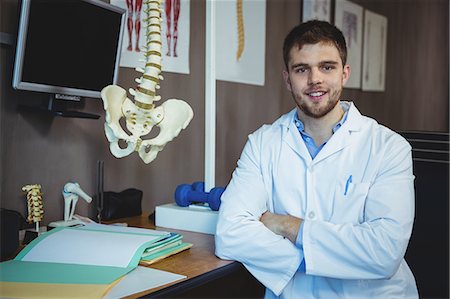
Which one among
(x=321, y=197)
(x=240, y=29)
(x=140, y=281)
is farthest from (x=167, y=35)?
(x=140, y=281)

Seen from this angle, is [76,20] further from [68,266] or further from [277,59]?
[277,59]

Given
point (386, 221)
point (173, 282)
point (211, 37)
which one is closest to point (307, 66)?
point (211, 37)

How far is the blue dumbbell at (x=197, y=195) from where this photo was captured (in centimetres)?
189

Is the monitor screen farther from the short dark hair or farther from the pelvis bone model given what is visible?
the short dark hair

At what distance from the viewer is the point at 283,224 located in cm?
166

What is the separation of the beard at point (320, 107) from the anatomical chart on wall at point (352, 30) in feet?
6.75

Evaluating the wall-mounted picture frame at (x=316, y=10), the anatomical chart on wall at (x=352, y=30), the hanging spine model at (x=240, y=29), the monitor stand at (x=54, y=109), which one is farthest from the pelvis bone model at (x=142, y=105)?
the anatomical chart on wall at (x=352, y=30)

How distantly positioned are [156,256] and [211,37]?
3.00 feet

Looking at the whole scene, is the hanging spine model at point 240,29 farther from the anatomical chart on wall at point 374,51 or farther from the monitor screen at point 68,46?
the anatomical chart on wall at point 374,51

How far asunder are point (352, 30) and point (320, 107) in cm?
234

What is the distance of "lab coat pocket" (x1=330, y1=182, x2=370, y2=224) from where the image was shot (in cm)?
166

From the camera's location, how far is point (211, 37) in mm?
2014

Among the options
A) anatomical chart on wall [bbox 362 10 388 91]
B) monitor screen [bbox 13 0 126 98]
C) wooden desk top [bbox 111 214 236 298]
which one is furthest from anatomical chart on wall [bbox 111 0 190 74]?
anatomical chart on wall [bbox 362 10 388 91]

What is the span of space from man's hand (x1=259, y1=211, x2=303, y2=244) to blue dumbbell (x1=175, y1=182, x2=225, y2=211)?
0.23m
